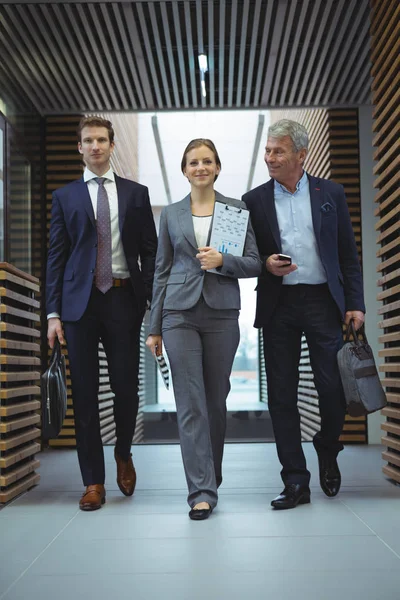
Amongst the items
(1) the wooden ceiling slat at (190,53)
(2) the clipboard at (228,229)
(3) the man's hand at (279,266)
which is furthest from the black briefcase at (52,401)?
(1) the wooden ceiling slat at (190,53)

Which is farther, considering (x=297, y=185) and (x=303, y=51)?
(x=303, y=51)

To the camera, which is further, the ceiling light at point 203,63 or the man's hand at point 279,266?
the ceiling light at point 203,63

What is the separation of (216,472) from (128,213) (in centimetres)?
142

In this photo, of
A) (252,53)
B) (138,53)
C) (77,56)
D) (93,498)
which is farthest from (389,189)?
(77,56)

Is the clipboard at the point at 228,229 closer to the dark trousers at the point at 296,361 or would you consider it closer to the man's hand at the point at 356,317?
the dark trousers at the point at 296,361

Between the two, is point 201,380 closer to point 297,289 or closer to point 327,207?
point 297,289

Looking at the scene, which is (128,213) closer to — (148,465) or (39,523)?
(39,523)

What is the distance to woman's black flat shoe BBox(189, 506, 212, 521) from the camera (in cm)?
357

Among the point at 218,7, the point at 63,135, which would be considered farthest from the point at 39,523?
the point at 63,135

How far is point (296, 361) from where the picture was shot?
4035mm

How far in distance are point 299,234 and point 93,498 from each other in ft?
5.49

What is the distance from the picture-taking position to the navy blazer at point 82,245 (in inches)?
158

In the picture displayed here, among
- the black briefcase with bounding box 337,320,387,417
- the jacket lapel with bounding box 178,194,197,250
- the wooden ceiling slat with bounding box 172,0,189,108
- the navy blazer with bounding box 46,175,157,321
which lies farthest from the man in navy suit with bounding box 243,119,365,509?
the wooden ceiling slat with bounding box 172,0,189,108

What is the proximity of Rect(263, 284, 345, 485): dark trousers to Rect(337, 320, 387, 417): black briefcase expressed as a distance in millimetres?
124
